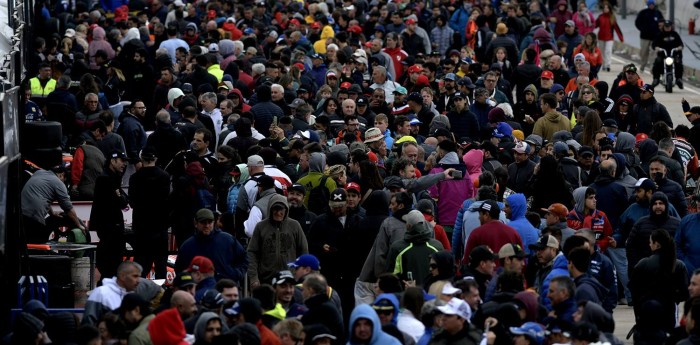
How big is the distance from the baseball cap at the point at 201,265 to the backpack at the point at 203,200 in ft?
12.2

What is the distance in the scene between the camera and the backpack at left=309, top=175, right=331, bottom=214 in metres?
18.4

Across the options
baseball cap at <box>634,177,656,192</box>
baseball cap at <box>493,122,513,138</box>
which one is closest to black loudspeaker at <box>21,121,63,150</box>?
baseball cap at <box>634,177,656,192</box>

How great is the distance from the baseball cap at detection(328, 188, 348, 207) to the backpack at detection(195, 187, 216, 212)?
215 centimetres

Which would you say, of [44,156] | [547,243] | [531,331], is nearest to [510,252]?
[547,243]

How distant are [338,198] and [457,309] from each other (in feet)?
14.6

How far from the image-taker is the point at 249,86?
90.0 feet

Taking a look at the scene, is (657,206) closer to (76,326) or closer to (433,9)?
(76,326)

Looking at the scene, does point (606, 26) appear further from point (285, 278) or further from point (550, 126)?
point (285, 278)

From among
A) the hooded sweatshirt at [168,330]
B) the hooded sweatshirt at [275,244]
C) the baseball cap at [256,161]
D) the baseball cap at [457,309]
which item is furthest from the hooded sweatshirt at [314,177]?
the baseball cap at [457,309]

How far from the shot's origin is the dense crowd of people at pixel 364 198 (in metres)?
13.7

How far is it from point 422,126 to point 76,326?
10.4 metres

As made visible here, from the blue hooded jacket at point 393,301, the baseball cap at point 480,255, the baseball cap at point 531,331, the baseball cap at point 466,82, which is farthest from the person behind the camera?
the baseball cap at point 466,82

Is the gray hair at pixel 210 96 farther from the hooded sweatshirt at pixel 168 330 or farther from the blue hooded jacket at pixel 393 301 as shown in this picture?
the hooded sweatshirt at pixel 168 330

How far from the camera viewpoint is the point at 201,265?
49.5 feet
